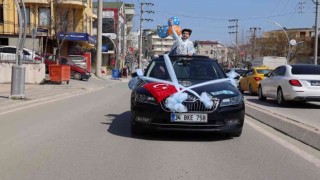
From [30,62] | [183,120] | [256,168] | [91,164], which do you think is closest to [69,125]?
[183,120]

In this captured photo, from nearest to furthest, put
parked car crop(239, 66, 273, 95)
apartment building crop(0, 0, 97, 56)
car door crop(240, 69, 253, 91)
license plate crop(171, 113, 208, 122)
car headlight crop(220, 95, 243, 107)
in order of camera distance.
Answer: license plate crop(171, 113, 208, 122) < car headlight crop(220, 95, 243, 107) < parked car crop(239, 66, 273, 95) < car door crop(240, 69, 253, 91) < apartment building crop(0, 0, 97, 56)

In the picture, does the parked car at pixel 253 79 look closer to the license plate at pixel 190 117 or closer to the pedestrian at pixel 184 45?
the pedestrian at pixel 184 45

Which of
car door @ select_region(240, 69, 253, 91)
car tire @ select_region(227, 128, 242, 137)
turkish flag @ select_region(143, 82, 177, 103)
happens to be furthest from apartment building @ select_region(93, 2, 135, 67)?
turkish flag @ select_region(143, 82, 177, 103)

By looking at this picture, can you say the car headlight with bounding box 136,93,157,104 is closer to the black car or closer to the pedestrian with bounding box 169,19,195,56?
the black car

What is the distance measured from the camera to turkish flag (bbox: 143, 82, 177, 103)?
864cm

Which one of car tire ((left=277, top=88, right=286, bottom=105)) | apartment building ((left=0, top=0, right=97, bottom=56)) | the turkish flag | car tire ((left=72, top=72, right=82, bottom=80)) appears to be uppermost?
apartment building ((left=0, top=0, right=97, bottom=56))

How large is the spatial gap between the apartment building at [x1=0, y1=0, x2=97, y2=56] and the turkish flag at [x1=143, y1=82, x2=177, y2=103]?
3244cm

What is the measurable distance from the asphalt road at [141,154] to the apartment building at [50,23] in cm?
→ 3170

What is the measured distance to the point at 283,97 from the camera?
1719 cm

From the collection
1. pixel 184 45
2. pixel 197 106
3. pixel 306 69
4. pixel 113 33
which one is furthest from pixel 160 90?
pixel 113 33

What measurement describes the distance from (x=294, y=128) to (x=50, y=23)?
39.2m

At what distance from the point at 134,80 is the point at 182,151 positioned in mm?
3459

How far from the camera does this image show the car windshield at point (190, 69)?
10.0 metres

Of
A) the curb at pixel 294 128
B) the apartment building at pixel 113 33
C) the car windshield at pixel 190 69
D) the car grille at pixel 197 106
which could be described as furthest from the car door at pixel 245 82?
the apartment building at pixel 113 33
